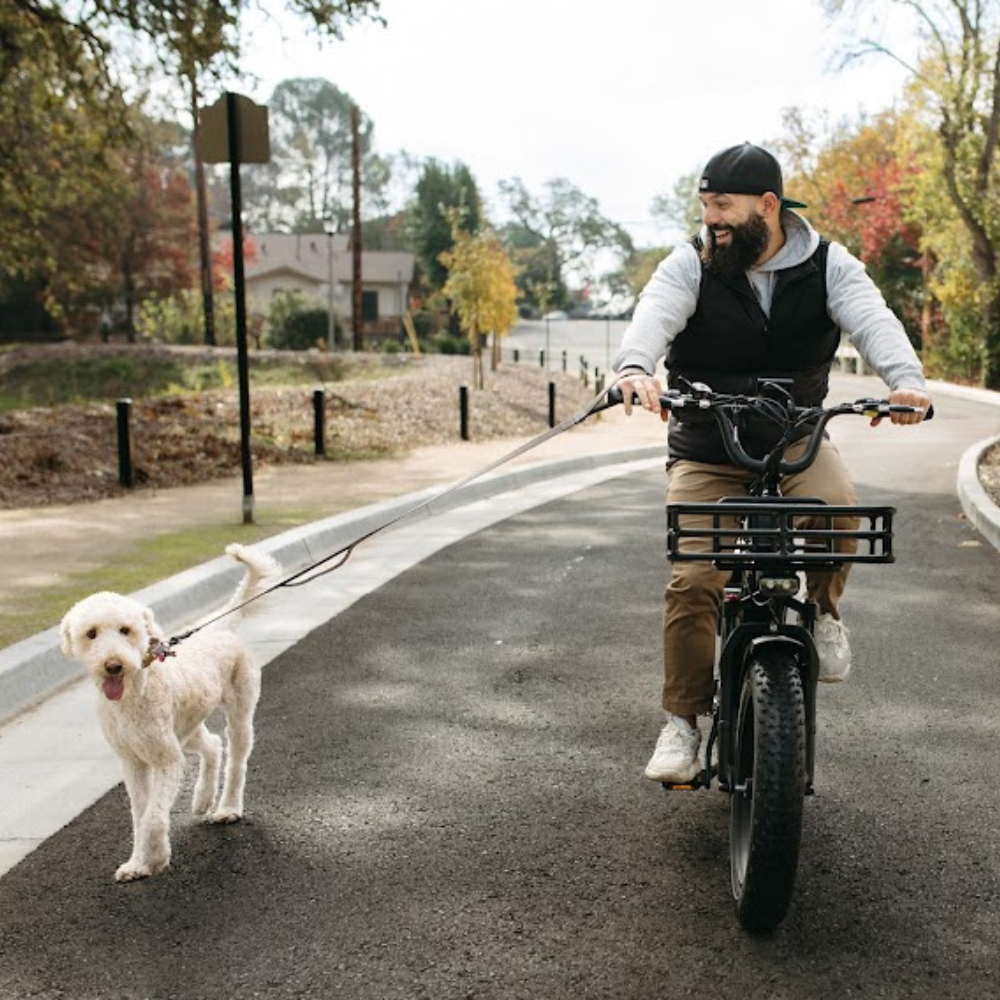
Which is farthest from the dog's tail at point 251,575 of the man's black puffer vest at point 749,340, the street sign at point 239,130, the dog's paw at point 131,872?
the street sign at point 239,130

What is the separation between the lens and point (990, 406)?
103ft

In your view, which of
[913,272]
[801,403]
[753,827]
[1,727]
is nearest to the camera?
[753,827]

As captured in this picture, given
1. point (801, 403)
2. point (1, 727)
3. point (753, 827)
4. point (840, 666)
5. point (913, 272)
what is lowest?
point (1, 727)

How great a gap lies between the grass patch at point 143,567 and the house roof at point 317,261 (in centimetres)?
8000

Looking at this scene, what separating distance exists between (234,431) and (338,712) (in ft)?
40.5

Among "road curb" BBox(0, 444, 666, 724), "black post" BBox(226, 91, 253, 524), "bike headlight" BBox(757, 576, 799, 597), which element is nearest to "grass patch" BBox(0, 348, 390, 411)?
"road curb" BBox(0, 444, 666, 724)

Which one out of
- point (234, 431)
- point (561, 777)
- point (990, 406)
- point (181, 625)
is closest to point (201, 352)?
point (990, 406)

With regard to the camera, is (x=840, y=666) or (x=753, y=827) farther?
(x=840, y=666)

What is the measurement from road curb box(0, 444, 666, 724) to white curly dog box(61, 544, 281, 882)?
808 mm

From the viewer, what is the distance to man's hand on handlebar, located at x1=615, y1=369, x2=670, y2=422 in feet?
11.8

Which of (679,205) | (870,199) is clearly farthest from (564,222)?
(870,199)

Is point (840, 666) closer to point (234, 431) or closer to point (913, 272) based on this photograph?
point (234, 431)

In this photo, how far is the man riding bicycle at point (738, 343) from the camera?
13.3 feet

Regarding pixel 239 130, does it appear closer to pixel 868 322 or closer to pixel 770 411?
pixel 868 322
